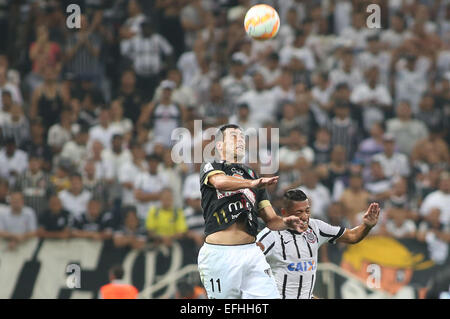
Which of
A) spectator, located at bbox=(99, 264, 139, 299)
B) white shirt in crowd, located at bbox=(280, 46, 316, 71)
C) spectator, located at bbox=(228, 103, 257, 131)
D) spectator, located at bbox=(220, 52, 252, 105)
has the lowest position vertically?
spectator, located at bbox=(99, 264, 139, 299)

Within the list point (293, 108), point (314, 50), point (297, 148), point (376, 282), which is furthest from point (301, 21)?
point (376, 282)

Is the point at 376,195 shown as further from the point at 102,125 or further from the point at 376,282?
the point at 102,125

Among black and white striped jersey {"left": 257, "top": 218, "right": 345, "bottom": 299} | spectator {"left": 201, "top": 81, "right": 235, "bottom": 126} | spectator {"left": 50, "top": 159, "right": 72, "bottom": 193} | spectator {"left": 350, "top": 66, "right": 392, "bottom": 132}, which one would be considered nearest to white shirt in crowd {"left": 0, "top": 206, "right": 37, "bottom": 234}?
spectator {"left": 50, "top": 159, "right": 72, "bottom": 193}

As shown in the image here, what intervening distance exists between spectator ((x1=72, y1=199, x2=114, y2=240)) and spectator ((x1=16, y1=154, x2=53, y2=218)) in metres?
0.67

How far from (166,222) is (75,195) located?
5.73ft

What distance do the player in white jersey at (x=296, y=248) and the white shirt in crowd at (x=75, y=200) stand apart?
5898 mm

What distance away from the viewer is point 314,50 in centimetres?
1689

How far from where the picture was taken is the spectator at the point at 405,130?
15500mm

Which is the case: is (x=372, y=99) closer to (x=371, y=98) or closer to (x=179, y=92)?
(x=371, y=98)

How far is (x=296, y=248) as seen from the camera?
26.8ft

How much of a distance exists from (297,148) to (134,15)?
17.1 ft

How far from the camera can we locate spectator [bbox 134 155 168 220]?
13.6m

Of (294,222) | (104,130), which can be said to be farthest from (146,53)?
(294,222)

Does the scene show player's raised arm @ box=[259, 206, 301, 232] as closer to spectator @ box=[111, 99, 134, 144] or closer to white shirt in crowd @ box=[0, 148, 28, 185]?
white shirt in crowd @ box=[0, 148, 28, 185]
